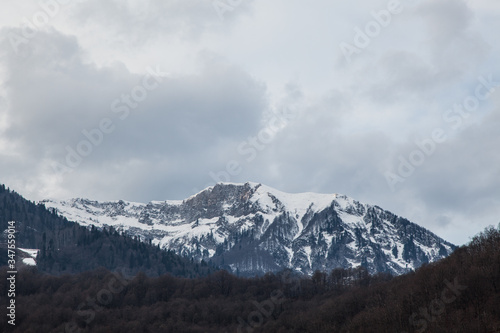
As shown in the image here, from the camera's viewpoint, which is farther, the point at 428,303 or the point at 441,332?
the point at 428,303

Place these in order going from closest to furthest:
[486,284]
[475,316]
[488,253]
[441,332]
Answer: [441,332] < [475,316] < [486,284] < [488,253]

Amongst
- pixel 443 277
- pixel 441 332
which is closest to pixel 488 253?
pixel 443 277

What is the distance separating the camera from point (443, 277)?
199 metres

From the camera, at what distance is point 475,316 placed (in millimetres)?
159000

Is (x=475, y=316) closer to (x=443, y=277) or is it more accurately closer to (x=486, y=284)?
(x=486, y=284)

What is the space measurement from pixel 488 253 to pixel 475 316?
40.3 meters

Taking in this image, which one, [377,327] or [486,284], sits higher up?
[486,284]

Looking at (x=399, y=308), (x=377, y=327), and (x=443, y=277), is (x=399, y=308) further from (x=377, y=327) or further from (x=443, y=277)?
(x=443, y=277)

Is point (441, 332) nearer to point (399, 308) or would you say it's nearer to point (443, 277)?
point (399, 308)

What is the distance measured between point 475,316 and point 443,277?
40.4 m

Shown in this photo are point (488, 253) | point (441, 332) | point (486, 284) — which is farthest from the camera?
point (488, 253)

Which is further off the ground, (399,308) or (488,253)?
(488,253)

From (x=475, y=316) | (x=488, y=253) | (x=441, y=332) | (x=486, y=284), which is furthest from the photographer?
(x=488, y=253)

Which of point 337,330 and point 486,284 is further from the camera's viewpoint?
point 337,330
